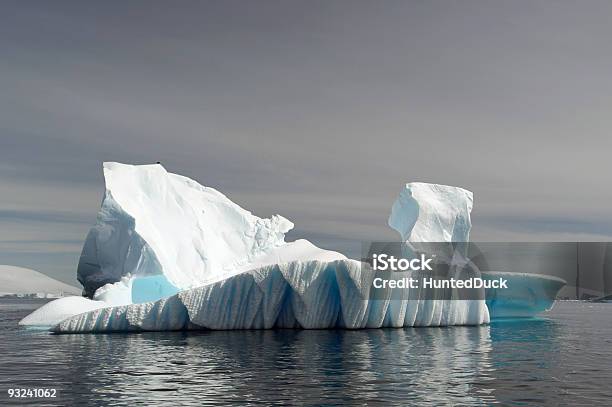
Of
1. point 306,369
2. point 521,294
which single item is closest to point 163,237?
point 521,294

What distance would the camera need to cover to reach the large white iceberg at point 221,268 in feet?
99.7

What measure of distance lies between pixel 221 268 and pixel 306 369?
116 ft

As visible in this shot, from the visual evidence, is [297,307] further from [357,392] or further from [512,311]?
[512,311]

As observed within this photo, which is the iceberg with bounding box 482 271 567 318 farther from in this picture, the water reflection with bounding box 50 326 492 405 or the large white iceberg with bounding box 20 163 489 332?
the water reflection with bounding box 50 326 492 405

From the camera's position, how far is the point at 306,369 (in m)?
17.9

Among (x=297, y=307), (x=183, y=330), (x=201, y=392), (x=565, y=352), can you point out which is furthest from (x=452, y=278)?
(x=201, y=392)

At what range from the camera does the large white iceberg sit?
30391 millimetres

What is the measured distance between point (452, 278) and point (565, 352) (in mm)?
11231

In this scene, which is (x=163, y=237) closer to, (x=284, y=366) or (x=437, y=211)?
(x=437, y=211)

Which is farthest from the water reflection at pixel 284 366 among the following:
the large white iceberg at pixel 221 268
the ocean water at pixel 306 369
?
the large white iceberg at pixel 221 268

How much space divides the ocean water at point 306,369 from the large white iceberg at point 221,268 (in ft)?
7.84

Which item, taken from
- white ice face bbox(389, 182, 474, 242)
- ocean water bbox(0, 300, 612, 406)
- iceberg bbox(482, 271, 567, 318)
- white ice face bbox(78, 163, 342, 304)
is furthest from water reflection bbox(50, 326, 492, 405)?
iceberg bbox(482, 271, 567, 318)

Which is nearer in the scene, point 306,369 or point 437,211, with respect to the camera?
point 306,369

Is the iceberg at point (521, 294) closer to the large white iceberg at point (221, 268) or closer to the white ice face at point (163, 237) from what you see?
the large white iceberg at point (221, 268)
